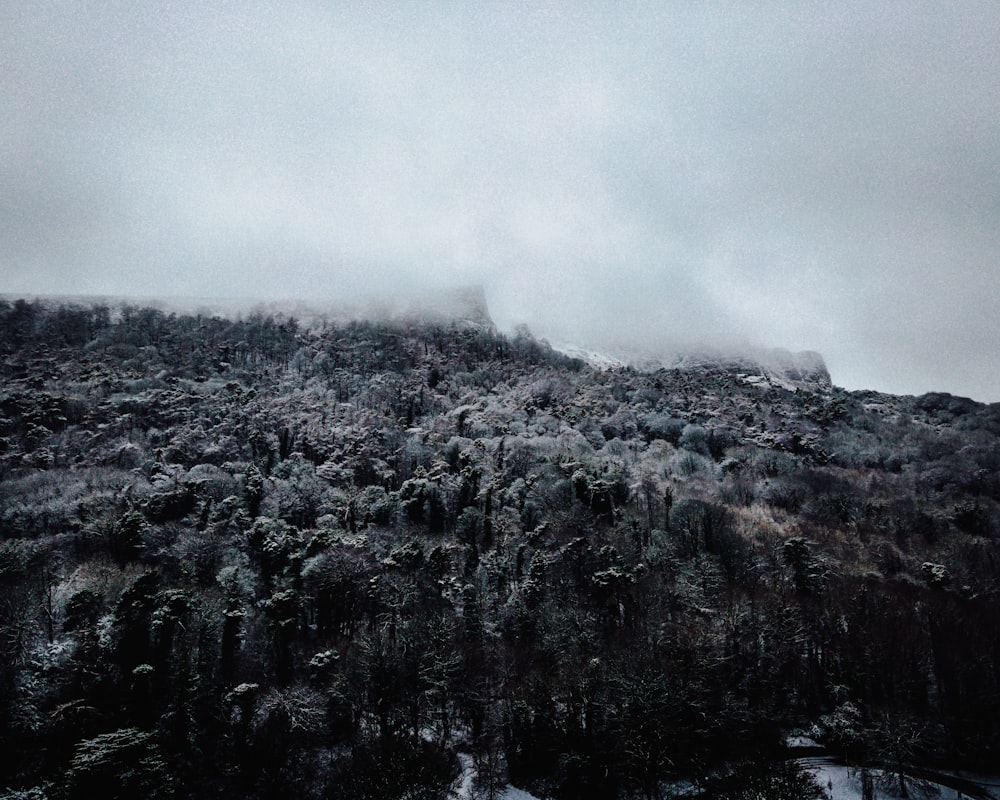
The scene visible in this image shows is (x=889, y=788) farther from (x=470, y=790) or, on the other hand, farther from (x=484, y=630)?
(x=484, y=630)

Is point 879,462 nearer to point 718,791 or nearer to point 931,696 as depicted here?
point 931,696

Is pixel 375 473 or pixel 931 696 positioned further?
pixel 375 473

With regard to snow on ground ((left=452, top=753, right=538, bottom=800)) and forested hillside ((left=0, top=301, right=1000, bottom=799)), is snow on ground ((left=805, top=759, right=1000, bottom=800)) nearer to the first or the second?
forested hillside ((left=0, top=301, right=1000, bottom=799))

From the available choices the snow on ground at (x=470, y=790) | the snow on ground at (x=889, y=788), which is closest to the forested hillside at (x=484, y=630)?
the snow on ground at (x=470, y=790)

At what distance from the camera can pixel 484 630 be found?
81312 millimetres

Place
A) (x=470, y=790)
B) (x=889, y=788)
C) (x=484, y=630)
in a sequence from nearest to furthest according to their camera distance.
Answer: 1. (x=889, y=788)
2. (x=470, y=790)
3. (x=484, y=630)

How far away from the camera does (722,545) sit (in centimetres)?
10106

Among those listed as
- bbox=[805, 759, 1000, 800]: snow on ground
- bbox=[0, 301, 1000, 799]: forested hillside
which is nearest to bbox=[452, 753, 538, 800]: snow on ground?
bbox=[0, 301, 1000, 799]: forested hillside

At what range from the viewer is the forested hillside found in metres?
59.0

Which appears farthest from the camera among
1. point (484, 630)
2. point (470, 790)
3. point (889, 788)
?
point (484, 630)

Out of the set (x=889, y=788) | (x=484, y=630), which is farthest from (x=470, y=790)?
(x=889, y=788)

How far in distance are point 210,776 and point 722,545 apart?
81332 mm

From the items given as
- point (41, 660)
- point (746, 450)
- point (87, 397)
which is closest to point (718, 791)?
point (41, 660)

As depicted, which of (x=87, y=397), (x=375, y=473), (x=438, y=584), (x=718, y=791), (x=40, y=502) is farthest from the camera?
(x=87, y=397)
